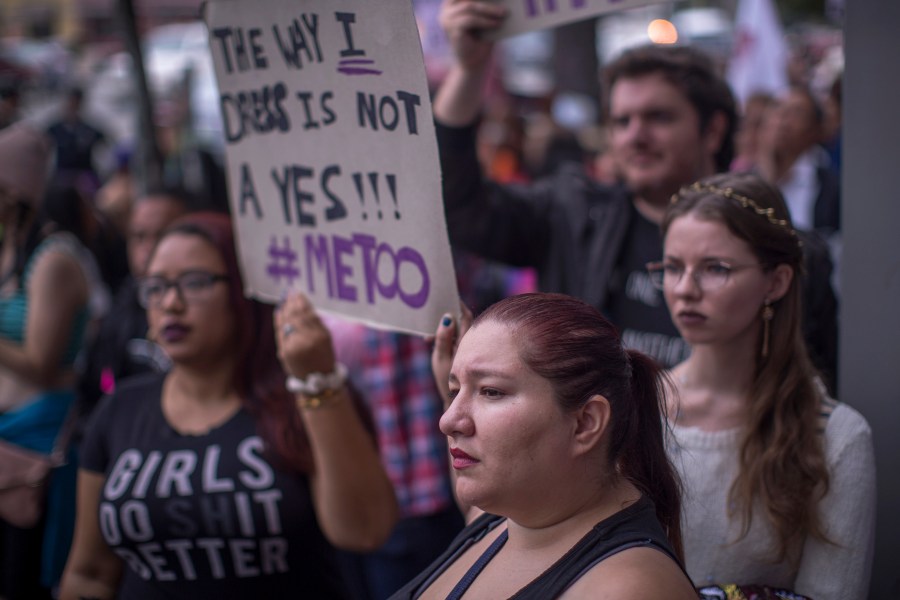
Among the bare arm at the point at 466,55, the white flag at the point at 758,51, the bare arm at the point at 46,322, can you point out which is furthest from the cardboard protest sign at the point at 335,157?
the white flag at the point at 758,51

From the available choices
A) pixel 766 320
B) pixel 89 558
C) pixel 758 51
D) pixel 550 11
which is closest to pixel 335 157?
pixel 550 11

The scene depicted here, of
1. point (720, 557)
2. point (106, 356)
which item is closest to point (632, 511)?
point (720, 557)

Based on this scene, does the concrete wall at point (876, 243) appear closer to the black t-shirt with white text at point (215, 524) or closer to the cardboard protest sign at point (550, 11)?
the cardboard protest sign at point (550, 11)

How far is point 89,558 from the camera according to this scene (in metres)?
3.07

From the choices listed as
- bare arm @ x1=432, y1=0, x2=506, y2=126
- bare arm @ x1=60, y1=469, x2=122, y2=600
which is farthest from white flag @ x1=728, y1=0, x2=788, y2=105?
bare arm @ x1=60, y1=469, x2=122, y2=600

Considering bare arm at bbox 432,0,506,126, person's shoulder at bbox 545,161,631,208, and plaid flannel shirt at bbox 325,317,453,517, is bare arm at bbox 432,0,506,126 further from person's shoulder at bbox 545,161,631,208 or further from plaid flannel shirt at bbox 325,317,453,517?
plaid flannel shirt at bbox 325,317,453,517

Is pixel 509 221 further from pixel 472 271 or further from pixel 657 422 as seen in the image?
pixel 657 422

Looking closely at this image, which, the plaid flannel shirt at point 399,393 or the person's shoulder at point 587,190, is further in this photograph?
the plaid flannel shirt at point 399,393

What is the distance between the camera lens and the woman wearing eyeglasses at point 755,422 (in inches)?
87.6

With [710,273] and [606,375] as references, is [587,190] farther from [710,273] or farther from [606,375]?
[606,375]

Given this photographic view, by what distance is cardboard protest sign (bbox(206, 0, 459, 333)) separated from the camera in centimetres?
248

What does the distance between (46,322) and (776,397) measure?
2902 millimetres

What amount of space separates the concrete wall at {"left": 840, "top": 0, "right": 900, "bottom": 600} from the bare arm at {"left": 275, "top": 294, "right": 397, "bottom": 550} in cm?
126

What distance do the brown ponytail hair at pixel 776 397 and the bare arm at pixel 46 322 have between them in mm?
2624
